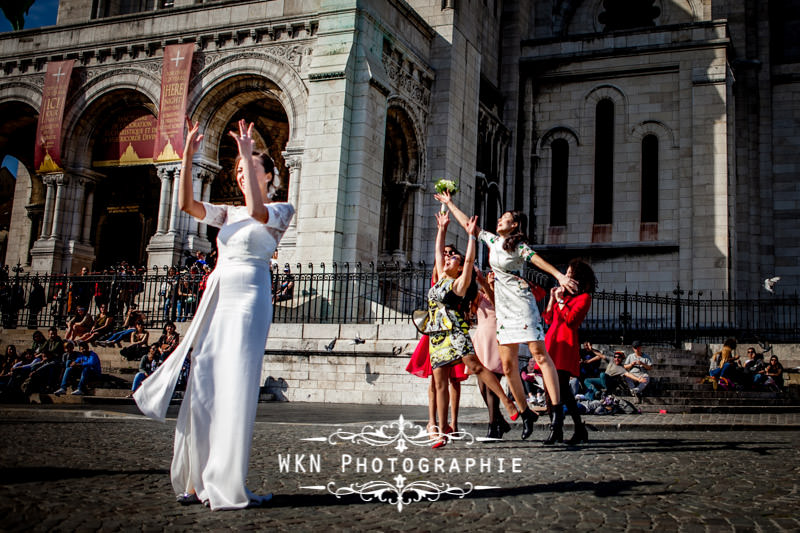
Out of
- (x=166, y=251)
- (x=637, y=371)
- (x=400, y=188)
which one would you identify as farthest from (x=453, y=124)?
(x=637, y=371)

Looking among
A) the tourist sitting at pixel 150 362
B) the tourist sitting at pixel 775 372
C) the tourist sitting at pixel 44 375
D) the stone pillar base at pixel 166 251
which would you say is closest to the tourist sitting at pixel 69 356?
the tourist sitting at pixel 44 375

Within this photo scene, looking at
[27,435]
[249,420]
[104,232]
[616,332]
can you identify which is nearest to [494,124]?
[616,332]

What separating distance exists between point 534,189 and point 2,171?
28364 mm

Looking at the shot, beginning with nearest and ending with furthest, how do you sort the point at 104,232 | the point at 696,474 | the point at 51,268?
the point at 696,474
the point at 51,268
the point at 104,232

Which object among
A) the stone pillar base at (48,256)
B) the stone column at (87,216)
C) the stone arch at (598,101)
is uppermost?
the stone arch at (598,101)

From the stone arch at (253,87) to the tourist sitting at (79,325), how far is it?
5.80 metres

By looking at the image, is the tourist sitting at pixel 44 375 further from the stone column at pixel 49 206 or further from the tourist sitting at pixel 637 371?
the tourist sitting at pixel 637 371

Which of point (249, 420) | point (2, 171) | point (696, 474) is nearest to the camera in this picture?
point (249, 420)

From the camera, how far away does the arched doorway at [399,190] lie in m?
22.7

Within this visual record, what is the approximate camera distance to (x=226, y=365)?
430 centimetres

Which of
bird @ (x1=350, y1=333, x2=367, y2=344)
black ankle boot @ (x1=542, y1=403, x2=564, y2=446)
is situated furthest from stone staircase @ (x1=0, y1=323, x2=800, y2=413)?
black ankle boot @ (x1=542, y1=403, x2=564, y2=446)

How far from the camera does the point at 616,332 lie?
79.2 feet

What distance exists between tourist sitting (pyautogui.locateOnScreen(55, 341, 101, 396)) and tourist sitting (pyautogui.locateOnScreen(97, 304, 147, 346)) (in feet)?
7.03

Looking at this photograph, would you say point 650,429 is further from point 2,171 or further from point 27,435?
point 2,171
